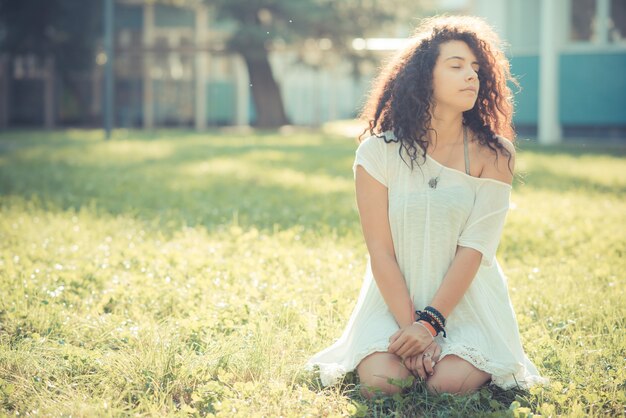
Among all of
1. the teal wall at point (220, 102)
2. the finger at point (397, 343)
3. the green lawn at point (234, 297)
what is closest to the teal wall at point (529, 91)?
the green lawn at point (234, 297)

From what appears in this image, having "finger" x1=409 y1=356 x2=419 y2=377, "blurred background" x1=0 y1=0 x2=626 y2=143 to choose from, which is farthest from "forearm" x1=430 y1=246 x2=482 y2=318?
"blurred background" x1=0 y1=0 x2=626 y2=143

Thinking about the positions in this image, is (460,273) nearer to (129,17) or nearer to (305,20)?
(305,20)

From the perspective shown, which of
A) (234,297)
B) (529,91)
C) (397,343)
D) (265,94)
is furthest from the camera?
(265,94)

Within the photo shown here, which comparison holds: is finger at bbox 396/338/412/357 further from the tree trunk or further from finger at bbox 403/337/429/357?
the tree trunk

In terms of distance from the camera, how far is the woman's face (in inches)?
122

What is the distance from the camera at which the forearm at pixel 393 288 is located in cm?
301

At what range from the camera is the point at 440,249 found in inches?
123

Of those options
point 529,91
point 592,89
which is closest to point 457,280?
point 592,89

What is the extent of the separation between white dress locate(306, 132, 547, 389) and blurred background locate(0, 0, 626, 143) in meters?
9.07

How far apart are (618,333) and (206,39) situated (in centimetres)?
2428

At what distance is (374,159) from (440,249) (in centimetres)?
47

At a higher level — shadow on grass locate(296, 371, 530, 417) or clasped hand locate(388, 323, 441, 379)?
clasped hand locate(388, 323, 441, 379)

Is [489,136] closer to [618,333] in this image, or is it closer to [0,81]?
[618,333]

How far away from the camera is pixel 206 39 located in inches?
1043
